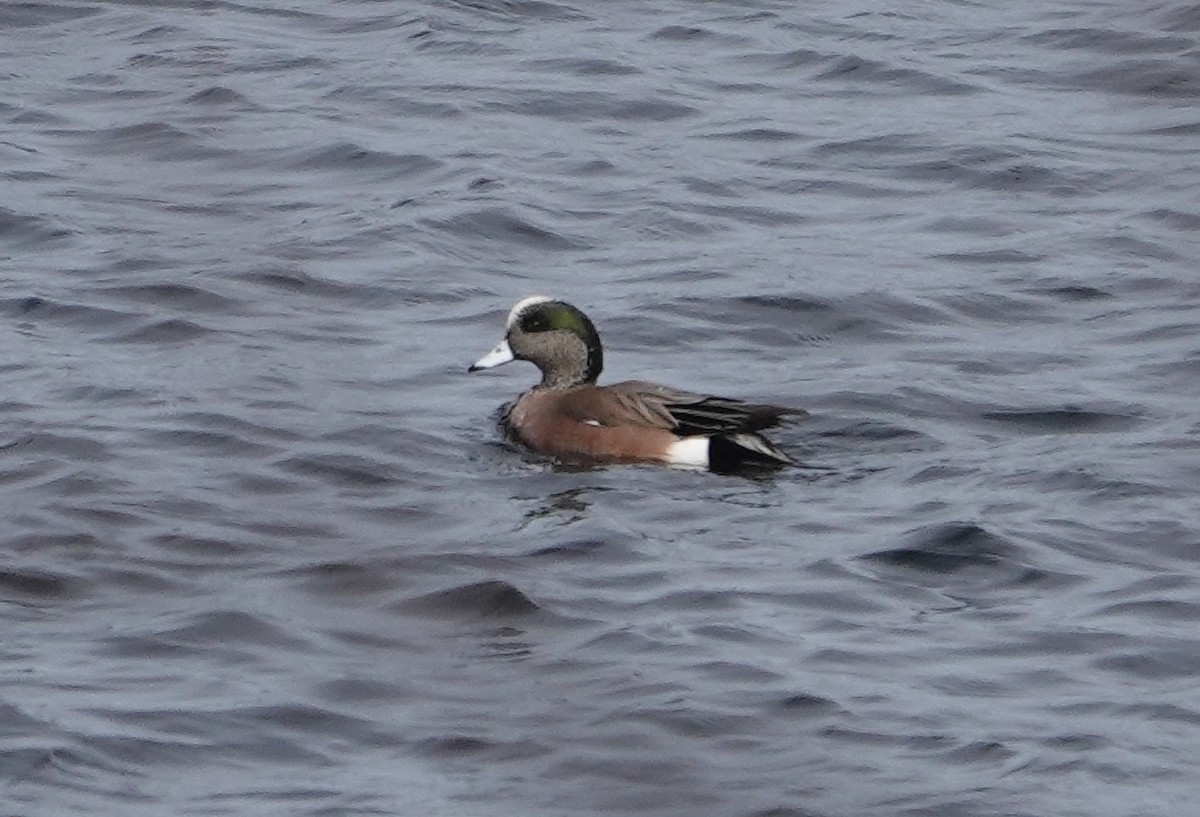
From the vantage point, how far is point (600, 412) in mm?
10148

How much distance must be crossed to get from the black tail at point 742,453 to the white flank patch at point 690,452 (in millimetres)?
25

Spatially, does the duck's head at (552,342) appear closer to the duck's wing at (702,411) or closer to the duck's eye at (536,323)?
the duck's eye at (536,323)

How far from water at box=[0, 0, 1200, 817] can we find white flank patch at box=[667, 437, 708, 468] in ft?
0.41

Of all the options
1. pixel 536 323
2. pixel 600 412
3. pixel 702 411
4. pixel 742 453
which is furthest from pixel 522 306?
pixel 742 453

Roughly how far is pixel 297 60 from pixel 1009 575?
8.16 metres

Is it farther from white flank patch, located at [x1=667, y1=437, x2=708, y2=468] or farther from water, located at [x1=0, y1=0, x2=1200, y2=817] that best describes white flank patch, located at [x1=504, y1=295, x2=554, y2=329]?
white flank patch, located at [x1=667, y1=437, x2=708, y2=468]

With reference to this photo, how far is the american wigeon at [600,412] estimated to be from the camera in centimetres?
983

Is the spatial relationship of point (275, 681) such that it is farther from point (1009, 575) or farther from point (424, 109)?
point (424, 109)

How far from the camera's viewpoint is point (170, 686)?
7.25m

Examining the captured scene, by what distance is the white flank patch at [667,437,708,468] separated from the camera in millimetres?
9867

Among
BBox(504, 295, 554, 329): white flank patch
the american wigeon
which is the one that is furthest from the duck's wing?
BBox(504, 295, 554, 329): white flank patch

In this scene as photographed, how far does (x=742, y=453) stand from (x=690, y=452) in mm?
190

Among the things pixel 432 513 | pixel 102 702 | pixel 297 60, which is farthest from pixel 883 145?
pixel 102 702

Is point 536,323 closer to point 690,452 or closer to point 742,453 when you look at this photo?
point 690,452
